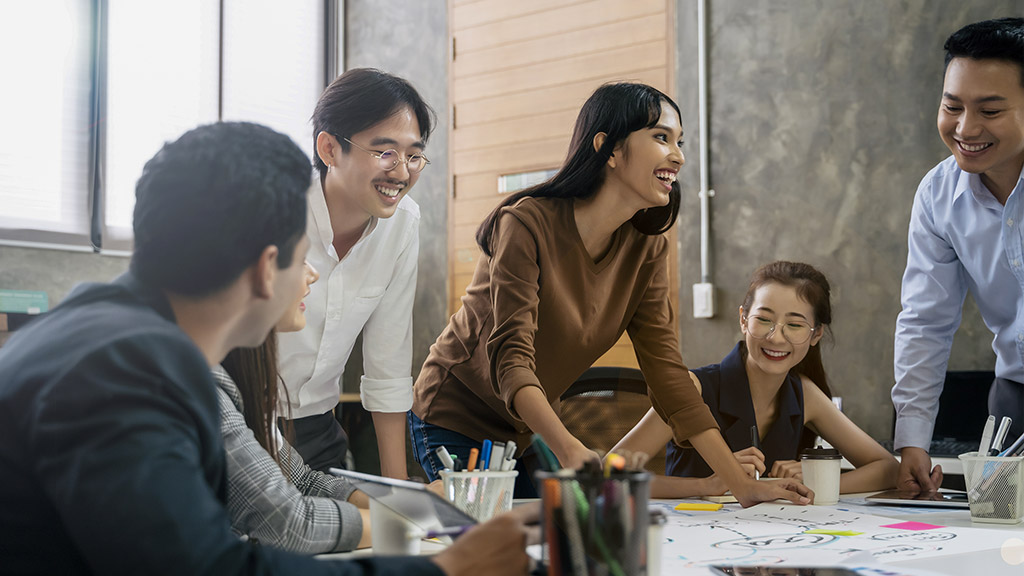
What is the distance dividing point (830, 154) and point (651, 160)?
6.34ft

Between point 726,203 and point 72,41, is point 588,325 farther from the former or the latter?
point 72,41

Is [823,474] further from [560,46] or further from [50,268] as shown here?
[50,268]

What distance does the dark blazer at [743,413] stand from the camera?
6.70ft

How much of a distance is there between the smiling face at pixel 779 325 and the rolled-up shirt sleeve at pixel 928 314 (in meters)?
0.22

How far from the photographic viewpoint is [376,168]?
5.64ft

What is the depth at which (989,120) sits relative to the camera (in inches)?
67.5

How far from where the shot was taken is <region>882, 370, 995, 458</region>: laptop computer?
8.91 feet

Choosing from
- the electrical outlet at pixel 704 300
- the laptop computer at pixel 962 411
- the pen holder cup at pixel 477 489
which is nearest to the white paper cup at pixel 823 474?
the pen holder cup at pixel 477 489

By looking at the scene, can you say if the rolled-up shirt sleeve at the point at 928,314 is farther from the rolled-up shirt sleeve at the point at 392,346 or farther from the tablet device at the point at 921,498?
the rolled-up shirt sleeve at the point at 392,346

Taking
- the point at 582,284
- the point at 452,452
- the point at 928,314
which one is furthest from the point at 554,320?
the point at 928,314

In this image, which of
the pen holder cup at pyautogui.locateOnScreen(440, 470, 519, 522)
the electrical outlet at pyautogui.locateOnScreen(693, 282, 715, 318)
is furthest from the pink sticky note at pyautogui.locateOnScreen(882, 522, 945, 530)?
the electrical outlet at pyautogui.locateOnScreen(693, 282, 715, 318)

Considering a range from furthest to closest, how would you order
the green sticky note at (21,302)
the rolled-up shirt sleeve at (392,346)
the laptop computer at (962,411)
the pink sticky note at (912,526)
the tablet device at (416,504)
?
the green sticky note at (21,302) → the laptop computer at (962,411) → the rolled-up shirt sleeve at (392,346) → the pink sticky note at (912,526) → the tablet device at (416,504)

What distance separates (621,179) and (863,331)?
190cm

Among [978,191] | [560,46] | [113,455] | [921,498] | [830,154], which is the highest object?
[560,46]
